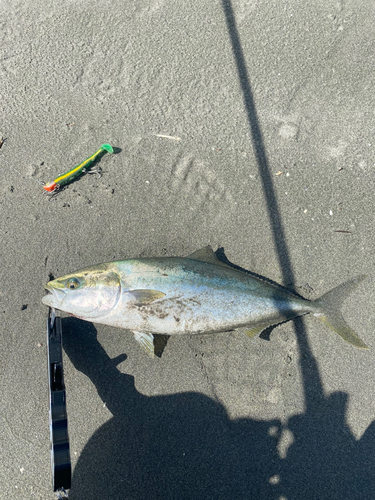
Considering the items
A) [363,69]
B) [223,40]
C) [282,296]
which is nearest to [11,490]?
[282,296]

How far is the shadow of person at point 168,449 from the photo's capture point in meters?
2.57

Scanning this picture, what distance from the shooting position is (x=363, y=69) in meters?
3.18

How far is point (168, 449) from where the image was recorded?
2.61 meters

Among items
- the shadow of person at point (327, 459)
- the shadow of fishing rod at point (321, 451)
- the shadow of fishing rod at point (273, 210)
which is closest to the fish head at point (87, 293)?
the shadow of fishing rod at point (273, 210)

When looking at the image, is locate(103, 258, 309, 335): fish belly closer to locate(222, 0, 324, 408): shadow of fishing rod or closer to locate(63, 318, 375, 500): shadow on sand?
locate(222, 0, 324, 408): shadow of fishing rod

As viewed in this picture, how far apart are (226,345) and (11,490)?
2.29 meters

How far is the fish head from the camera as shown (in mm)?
2389

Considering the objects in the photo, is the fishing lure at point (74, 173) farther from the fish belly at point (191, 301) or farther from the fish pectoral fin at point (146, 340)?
the fish pectoral fin at point (146, 340)

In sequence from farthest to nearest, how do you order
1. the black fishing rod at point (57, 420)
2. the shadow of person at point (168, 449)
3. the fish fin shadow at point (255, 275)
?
the fish fin shadow at point (255, 275), the shadow of person at point (168, 449), the black fishing rod at point (57, 420)

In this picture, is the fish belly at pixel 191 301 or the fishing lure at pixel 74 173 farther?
the fishing lure at pixel 74 173

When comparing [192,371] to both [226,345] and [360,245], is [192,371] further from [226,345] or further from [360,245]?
[360,245]

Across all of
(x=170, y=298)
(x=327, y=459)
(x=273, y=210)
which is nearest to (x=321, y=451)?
(x=327, y=459)

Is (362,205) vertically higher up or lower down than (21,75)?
lower down

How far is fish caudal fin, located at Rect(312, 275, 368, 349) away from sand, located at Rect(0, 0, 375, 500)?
0.57ft
